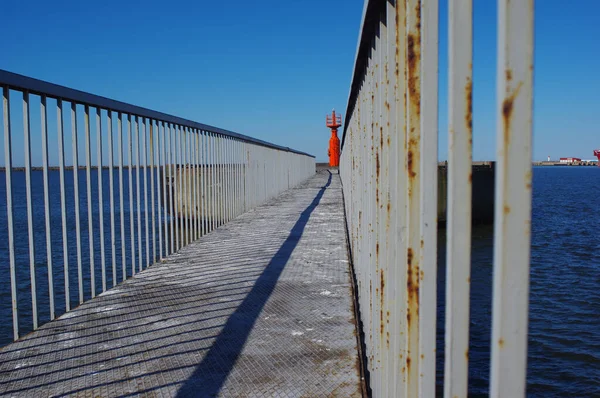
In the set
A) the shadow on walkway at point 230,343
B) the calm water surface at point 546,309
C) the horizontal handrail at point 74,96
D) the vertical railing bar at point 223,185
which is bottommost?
the calm water surface at point 546,309

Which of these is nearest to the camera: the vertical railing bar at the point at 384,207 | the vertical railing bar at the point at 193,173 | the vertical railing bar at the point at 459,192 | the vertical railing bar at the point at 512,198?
the vertical railing bar at the point at 512,198

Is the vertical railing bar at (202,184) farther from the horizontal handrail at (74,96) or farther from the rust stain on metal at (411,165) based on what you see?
the rust stain on metal at (411,165)

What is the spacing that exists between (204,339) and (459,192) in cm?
209

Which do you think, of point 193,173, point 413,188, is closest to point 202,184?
point 193,173

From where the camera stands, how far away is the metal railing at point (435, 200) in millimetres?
759

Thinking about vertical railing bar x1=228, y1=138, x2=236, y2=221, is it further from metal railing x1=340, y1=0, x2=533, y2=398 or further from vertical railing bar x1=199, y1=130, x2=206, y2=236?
metal railing x1=340, y1=0, x2=533, y2=398

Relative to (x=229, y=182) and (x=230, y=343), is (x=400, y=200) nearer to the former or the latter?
(x=230, y=343)

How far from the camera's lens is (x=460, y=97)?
888 mm

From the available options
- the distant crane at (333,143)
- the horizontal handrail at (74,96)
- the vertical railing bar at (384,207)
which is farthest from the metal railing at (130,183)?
the distant crane at (333,143)

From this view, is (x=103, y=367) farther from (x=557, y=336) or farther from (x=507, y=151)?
(x=557, y=336)

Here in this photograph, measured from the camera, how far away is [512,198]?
0.77 meters

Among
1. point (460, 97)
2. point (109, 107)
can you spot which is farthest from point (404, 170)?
point (109, 107)

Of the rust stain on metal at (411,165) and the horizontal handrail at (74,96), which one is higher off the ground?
the horizontal handrail at (74,96)

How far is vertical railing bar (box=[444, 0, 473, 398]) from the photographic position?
2.86ft
